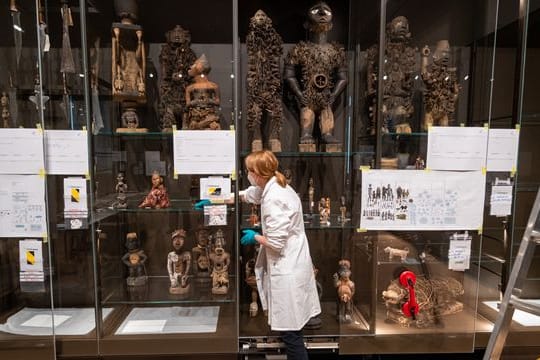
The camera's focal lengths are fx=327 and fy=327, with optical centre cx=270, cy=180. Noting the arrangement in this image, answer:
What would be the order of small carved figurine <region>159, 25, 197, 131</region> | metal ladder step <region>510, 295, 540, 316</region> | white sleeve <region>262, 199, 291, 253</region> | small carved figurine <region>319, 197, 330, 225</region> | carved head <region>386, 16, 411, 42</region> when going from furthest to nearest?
1. small carved figurine <region>319, 197, 330, 225</region>
2. small carved figurine <region>159, 25, 197, 131</region>
3. carved head <region>386, 16, 411, 42</region>
4. white sleeve <region>262, 199, 291, 253</region>
5. metal ladder step <region>510, 295, 540, 316</region>

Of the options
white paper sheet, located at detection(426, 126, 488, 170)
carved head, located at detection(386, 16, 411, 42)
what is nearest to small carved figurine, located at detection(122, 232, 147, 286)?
white paper sheet, located at detection(426, 126, 488, 170)

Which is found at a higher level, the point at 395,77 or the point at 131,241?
the point at 395,77

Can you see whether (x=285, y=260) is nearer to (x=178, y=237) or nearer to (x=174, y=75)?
(x=178, y=237)

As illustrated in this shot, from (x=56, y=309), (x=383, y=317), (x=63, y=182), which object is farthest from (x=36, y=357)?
(x=383, y=317)

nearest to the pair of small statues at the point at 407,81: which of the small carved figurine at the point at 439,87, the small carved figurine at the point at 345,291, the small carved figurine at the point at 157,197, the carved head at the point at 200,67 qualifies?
the small carved figurine at the point at 439,87

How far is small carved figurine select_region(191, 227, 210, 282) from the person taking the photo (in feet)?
7.00

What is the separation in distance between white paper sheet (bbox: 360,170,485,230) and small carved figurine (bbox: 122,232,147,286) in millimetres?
1455

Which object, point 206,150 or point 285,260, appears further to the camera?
point 206,150

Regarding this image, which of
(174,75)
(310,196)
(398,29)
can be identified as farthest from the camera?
(310,196)

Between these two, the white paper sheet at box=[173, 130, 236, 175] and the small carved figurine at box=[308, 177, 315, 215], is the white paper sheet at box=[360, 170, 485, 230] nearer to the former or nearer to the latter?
the small carved figurine at box=[308, 177, 315, 215]

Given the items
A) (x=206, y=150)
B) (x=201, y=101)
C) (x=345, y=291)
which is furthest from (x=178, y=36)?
(x=345, y=291)

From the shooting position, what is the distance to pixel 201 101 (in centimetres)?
197

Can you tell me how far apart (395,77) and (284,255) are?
1.27 m

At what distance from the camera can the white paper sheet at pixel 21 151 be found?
1.82 m
